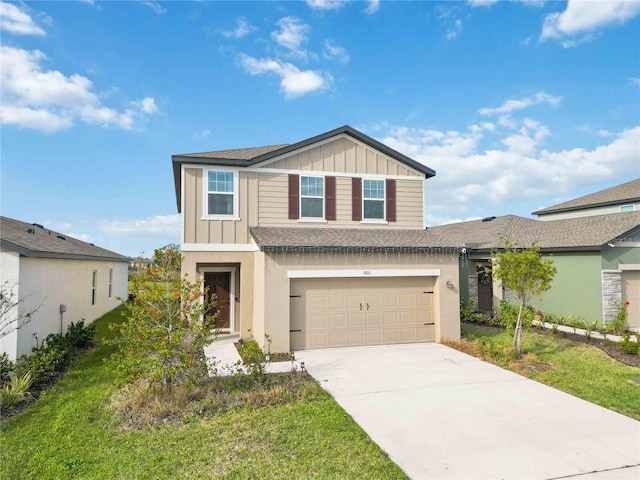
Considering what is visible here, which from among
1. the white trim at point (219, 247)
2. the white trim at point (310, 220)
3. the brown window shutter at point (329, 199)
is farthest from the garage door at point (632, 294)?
the white trim at point (219, 247)

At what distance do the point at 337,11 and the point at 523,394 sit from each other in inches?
536

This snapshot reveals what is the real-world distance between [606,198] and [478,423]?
939 inches

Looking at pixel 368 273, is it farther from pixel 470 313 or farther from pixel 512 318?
pixel 470 313

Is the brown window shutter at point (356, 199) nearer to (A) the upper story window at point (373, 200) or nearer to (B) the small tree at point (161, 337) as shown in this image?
(A) the upper story window at point (373, 200)

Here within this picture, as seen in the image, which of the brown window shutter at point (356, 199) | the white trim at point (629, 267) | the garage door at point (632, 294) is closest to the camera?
the brown window shutter at point (356, 199)

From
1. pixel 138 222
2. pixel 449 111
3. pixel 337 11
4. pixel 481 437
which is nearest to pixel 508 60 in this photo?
pixel 449 111

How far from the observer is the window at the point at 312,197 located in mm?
12344

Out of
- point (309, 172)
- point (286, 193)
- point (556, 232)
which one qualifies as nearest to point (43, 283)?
point (286, 193)

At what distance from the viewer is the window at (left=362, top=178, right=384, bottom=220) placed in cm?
1282

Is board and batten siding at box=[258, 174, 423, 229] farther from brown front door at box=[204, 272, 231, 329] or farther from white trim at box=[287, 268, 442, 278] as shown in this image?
brown front door at box=[204, 272, 231, 329]

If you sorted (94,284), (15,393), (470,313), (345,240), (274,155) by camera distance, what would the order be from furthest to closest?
(94,284) < (470,313) < (274,155) < (345,240) < (15,393)

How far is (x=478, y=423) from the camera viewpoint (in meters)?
5.61

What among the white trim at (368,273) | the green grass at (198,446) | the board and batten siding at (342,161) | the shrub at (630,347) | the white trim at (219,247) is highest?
the board and batten siding at (342,161)

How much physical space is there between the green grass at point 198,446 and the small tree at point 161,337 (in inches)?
35.2
